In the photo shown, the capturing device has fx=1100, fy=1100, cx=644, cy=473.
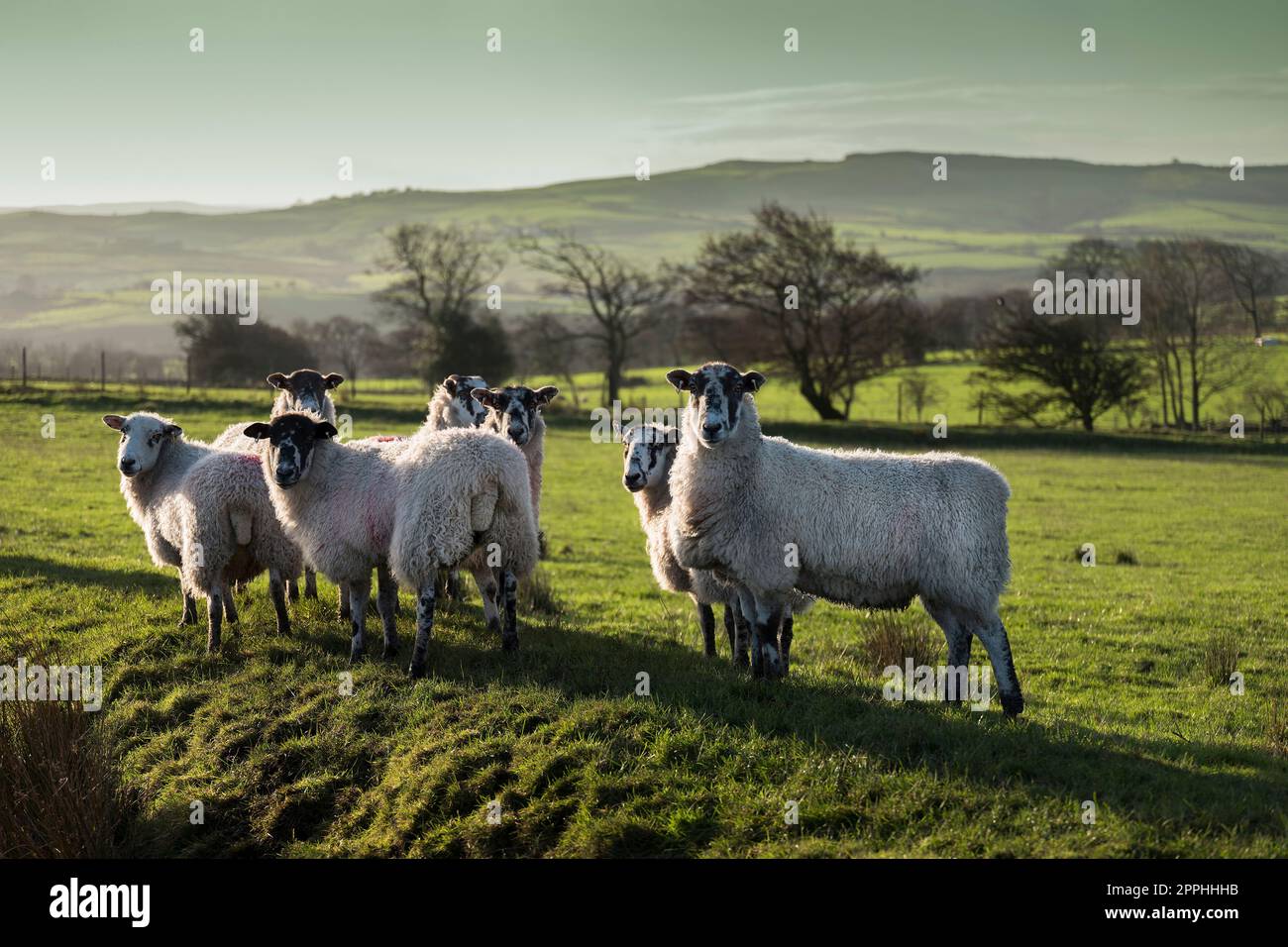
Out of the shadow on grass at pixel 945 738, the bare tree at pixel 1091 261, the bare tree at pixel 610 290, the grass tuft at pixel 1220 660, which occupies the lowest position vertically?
the grass tuft at pixel 1220 660

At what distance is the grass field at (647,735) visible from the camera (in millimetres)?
6871

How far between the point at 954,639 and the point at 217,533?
717 cm

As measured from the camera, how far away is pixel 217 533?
11.0m

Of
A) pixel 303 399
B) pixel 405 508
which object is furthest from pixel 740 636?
pixel 303 399

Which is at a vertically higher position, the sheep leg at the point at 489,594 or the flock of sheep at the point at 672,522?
the flock of sheep at the point at 672,522

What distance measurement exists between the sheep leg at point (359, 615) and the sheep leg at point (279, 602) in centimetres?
109

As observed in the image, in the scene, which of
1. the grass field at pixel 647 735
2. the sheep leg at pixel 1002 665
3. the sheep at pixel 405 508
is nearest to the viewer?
the grass field at pixel 647 735

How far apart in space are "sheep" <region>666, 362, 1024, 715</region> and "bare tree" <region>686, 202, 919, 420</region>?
4250 cm

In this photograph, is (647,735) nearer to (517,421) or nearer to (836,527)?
(836,527)

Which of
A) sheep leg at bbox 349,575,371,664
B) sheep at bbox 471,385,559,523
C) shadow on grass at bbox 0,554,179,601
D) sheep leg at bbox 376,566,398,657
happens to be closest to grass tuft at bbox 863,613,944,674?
sheep at bbox 471,385,559,523

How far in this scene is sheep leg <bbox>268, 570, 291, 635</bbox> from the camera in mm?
11094

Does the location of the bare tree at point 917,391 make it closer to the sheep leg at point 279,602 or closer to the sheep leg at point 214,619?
the sheep leg at point 279,602

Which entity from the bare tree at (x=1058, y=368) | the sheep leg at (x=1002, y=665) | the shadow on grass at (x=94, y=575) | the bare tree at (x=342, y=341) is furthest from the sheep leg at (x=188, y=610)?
the bare tree at (x=342, y=341)
